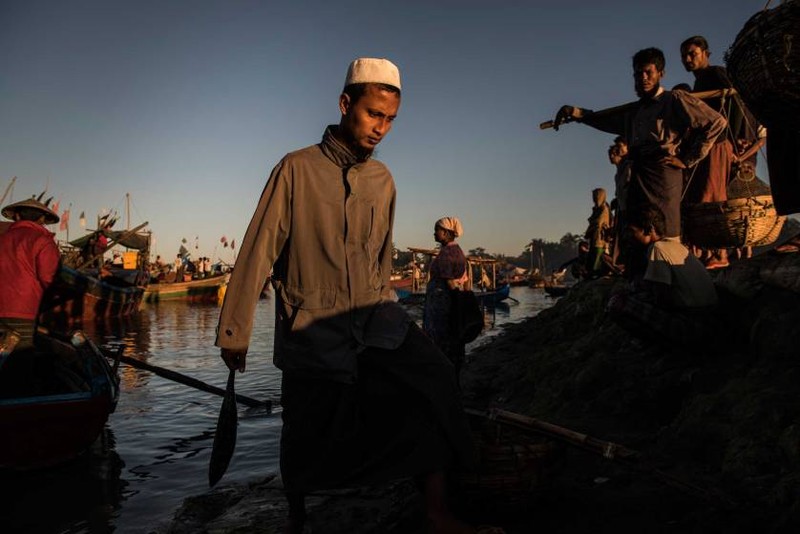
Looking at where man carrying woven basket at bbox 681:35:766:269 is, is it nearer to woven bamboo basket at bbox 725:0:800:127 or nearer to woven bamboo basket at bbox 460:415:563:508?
woven bamboo basket at bbox 460:415:563:508

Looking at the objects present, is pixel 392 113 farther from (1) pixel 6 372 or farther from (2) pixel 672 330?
(1) pixel 6 372

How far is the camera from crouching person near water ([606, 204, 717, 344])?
166 inches

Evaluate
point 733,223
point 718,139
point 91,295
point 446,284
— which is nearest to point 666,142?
point 733,223

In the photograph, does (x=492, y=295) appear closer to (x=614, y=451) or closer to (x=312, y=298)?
(x=614, y=451)

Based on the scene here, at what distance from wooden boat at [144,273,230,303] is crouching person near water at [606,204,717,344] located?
3626 centimetres

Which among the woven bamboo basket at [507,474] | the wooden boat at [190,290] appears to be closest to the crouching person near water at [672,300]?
the woven bamboo basket at [507,474]

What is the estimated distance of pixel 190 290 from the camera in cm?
4144

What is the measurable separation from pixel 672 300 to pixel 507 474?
2.37 m

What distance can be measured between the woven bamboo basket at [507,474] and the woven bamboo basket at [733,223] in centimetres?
336

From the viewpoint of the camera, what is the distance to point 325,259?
246cm

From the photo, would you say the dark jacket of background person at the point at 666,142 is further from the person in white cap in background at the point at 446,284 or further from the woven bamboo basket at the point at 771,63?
the woven bamboo basket at the point at 771,63

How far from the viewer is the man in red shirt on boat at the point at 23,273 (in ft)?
16.9

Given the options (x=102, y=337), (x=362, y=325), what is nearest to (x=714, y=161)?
(x=362, y=325)

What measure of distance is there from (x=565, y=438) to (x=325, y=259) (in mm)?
1683
